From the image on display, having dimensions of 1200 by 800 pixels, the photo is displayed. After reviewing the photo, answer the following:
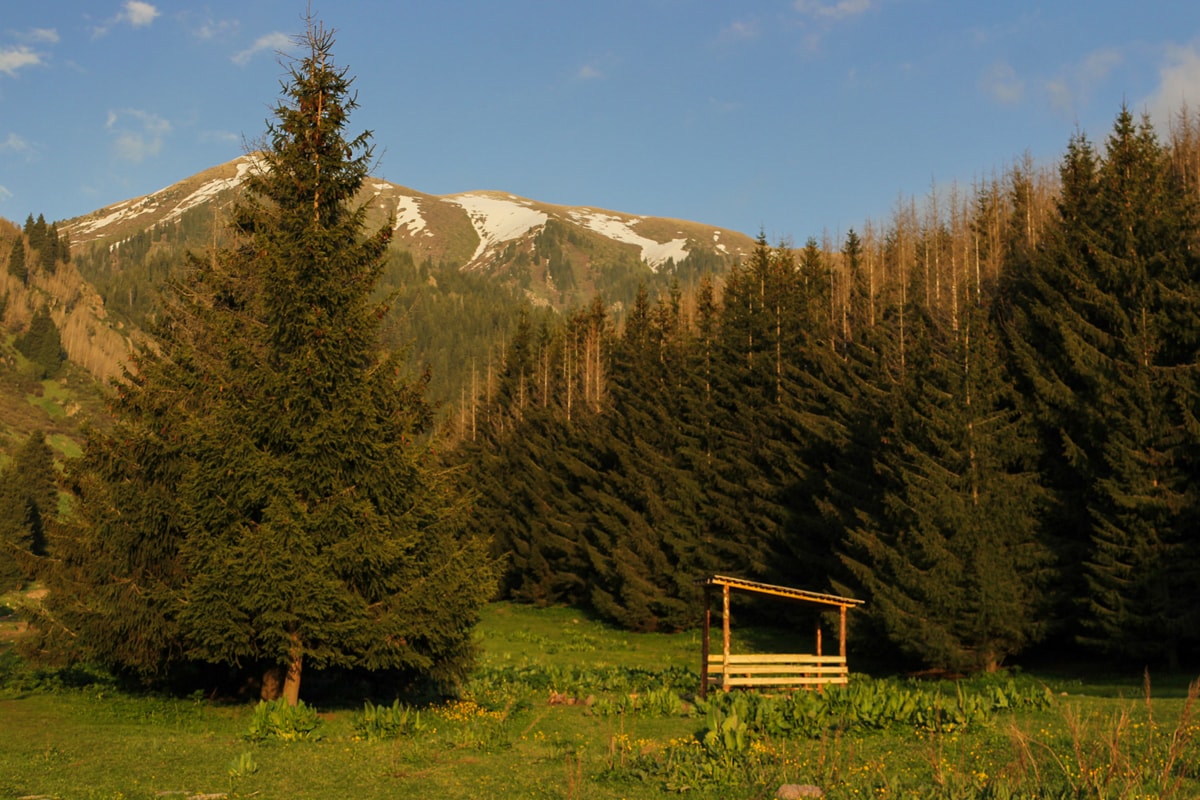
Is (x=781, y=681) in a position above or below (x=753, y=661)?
below

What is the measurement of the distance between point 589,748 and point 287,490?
6853 millimetres

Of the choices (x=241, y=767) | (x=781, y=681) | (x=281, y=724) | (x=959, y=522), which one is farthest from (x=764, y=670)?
(x=241, y=767)

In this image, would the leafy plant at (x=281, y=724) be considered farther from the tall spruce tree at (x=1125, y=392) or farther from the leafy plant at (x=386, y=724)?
the tall spruce tree at (x=1125, y=392)

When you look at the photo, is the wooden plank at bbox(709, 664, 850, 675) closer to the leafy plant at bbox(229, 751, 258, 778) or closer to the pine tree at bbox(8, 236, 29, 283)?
the leafy plant at bbox(229, 751, 258, 778)

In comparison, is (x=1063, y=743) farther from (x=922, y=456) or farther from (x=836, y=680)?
(x=922, y=456)

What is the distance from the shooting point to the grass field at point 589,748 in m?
11.0

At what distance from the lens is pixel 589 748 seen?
51.1 feet

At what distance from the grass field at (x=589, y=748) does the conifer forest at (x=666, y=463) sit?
5.18 feet

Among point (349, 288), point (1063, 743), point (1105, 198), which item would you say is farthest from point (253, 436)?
point (1105, 198)

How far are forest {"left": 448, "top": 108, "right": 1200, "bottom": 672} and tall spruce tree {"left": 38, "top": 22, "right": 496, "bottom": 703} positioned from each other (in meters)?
11.0

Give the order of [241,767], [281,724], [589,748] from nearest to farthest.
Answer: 1. [241,767]
2. [281,724]
3. [589,748]

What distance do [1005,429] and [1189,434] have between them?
5.04 meters

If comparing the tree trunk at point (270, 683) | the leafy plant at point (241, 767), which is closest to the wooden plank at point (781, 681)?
the tree trunk at point (270, 683)

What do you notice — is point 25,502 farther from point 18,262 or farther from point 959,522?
point 18,262
